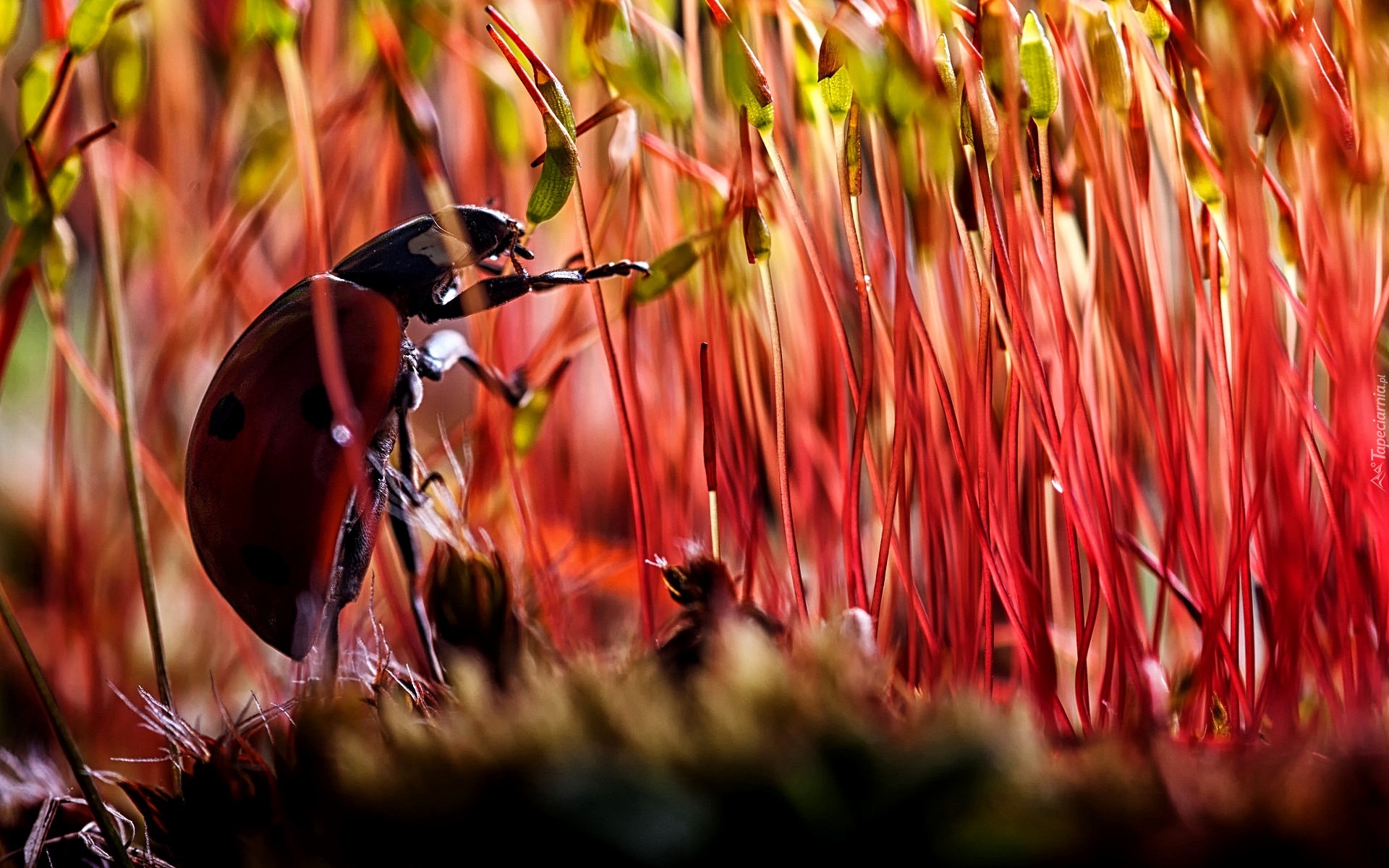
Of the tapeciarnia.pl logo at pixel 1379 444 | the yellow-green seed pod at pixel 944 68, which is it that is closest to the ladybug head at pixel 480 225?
the yellow-green seed pod at pixel 944 68

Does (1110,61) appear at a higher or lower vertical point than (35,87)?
higher

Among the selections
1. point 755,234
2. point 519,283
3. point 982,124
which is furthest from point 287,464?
point 982,124

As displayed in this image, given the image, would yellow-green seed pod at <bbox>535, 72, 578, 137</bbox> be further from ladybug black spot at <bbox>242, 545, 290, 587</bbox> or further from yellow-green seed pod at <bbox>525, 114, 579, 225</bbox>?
ladybug black spot at <bbox>242, 545, 290, 587</bbox>

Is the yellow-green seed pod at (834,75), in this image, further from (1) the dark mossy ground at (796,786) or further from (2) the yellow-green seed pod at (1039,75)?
(1) the dark mossy ground at (796,786)

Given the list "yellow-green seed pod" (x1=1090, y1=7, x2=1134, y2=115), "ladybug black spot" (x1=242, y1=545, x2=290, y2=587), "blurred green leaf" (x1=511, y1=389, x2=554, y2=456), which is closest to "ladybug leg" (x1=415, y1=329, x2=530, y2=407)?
"blurred green leaf" (x1=511, y1=389, x2=554, y2=456)

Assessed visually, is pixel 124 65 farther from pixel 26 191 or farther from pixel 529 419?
pixel 529 419

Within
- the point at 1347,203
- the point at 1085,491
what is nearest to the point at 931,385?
the point at 1085,491
